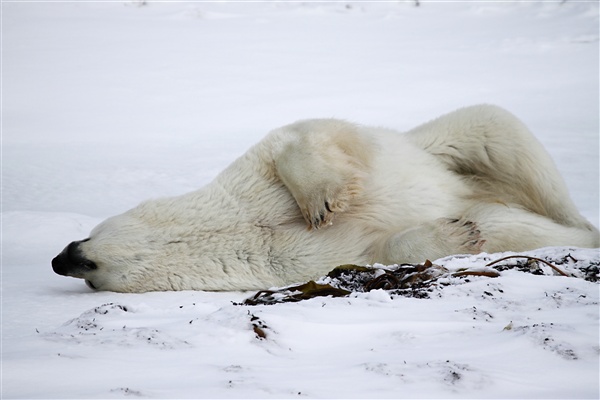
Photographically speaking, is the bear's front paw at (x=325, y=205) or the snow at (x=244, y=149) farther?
the bear's front paw at (x=325, y=205)

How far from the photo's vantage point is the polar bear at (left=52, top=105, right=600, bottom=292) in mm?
3697

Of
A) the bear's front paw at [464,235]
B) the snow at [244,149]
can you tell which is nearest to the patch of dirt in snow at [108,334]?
the snow at [244,149]

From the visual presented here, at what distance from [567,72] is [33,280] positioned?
925 centimetres

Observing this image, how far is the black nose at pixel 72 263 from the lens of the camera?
371 centimetres

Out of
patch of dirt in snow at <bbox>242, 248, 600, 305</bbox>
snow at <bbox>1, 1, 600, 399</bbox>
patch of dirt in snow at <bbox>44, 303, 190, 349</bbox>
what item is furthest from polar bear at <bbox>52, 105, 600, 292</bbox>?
patch of dirt in snow at <bbox>44, 303, 190, 349</bbox>

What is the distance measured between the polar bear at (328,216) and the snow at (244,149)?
0.77 feet

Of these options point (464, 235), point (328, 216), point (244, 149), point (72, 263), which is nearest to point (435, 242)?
point (464, 235)

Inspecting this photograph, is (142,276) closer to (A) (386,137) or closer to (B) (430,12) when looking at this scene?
(A) (386,137)

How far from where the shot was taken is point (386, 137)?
14.2ft

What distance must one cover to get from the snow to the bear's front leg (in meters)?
0.65

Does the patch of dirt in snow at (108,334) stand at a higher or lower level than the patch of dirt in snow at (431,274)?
higher

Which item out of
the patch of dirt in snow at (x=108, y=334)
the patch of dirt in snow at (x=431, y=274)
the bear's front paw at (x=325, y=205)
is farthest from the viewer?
the bear's front paw at (x=325, y=205)

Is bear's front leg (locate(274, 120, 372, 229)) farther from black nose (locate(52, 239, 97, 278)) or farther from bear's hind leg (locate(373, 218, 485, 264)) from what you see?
black nose (locate(52, 239, 97, 278))

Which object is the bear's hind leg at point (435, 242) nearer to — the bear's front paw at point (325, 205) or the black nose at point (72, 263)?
the bear's front paw at point (325, 205)
